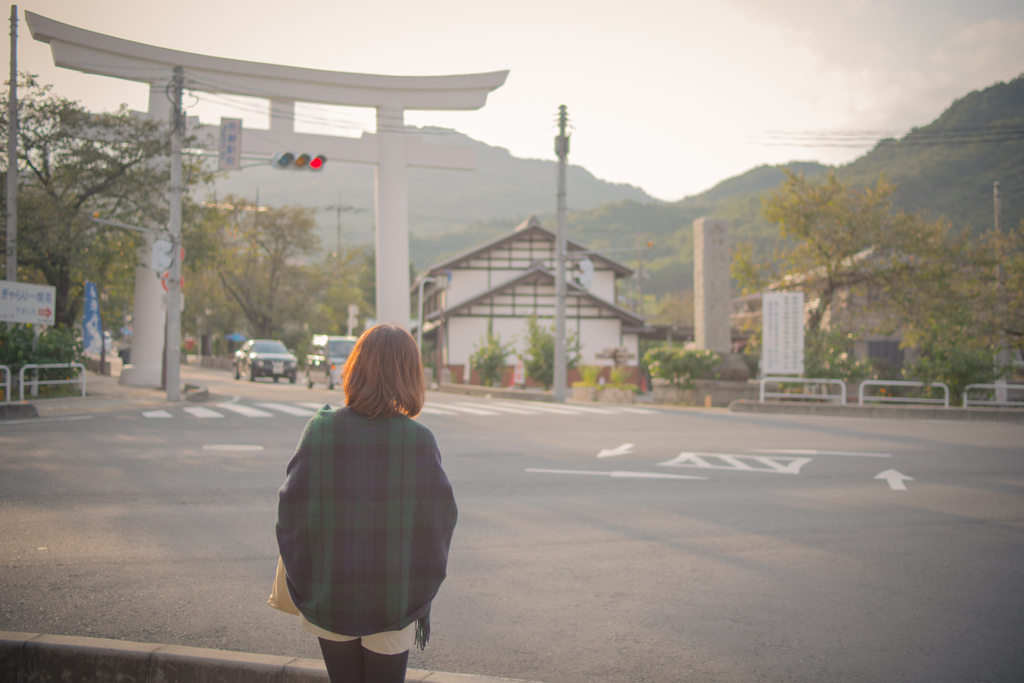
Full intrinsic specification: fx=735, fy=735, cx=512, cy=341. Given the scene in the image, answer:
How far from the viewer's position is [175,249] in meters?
18.9

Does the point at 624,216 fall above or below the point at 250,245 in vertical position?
above

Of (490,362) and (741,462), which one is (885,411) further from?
(490,362)

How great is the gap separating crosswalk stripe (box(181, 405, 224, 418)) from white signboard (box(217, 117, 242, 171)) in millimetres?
9012

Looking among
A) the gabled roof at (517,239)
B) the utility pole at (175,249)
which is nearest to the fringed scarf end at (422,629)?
the utility pole at (175,249)

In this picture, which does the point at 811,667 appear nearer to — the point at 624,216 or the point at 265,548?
the point at 265,548

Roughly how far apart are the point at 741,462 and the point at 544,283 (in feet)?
92.4

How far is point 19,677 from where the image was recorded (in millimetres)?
3363

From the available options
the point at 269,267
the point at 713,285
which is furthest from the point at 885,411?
the point at 269,267

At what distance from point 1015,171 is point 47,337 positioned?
1901 inches

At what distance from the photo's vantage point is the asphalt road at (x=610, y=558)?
3803 mm

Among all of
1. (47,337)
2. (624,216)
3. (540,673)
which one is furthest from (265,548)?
(624,216)

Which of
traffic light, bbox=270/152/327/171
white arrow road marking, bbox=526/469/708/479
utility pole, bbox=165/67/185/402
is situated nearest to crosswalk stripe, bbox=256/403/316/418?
utility pole, bbox=165/67/185/402

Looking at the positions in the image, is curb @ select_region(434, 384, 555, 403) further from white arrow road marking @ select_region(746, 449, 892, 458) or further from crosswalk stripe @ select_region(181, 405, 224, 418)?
white arrow road marking @ select_region(746, 449, 892, 458)

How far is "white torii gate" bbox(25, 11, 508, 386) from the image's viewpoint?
70.5 feet
